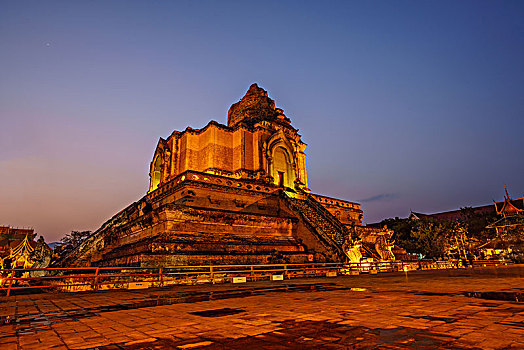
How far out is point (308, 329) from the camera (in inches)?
162

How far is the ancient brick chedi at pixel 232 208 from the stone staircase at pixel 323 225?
7cm

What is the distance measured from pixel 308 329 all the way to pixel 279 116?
33.3 metres

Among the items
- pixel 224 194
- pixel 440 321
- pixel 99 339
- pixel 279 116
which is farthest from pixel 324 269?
pixel 279 116

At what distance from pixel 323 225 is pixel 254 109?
57.7 ft

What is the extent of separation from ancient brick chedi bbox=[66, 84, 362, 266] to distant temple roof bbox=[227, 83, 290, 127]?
13 centimetres

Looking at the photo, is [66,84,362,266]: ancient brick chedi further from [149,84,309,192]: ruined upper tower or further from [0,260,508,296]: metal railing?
[0,260,508,296]: metal railing

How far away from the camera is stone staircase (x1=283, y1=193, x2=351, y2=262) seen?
63.2 ft

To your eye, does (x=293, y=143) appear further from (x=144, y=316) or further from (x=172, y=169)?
(x=144, y=316)

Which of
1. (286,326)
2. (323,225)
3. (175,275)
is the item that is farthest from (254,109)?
(286,326)

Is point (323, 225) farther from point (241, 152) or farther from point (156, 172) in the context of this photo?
point (156, 172)

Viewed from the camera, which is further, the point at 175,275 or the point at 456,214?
the point at 456,214

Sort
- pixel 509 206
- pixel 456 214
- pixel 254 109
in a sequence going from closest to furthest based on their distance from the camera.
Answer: pixel 254 109 < pixel 509 206 < pixel 456 214

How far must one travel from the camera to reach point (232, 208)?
2295 centimetres

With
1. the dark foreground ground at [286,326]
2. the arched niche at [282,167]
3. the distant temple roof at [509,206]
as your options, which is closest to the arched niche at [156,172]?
the arched niche at [282,167]
